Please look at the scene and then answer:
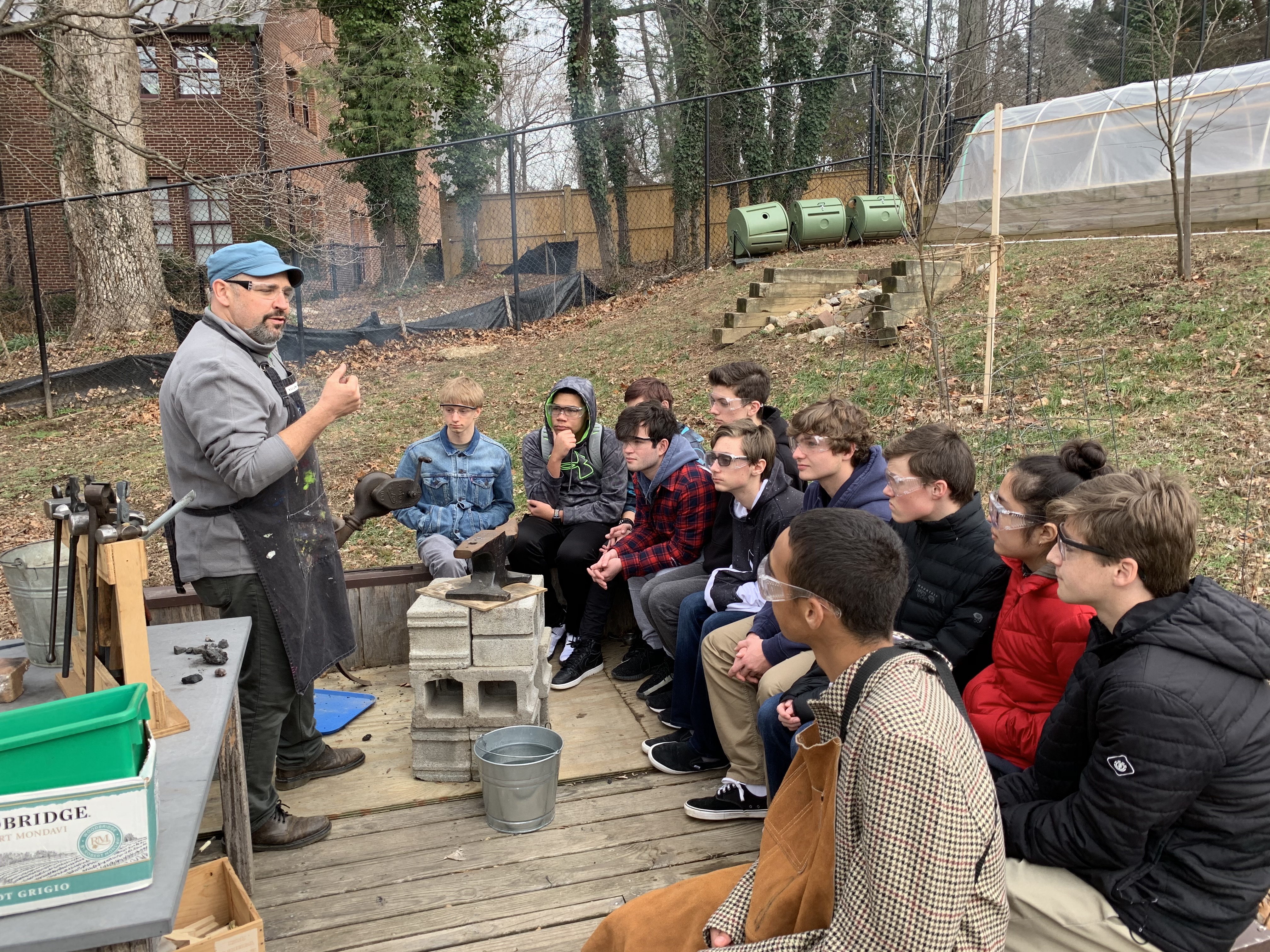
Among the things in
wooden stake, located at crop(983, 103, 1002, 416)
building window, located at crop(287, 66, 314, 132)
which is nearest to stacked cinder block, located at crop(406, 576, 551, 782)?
wooden stake, located at crop(983, 103, 1002, 416)

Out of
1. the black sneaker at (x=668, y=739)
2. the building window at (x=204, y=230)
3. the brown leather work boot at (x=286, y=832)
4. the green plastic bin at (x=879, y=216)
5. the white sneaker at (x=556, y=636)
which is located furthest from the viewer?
the building window at (x=204, y=230)

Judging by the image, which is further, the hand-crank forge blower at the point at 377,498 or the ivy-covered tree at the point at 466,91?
the ivy-covered tree at the point at 466,91

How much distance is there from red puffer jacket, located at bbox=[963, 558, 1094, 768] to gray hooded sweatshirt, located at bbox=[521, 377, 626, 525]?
245cm

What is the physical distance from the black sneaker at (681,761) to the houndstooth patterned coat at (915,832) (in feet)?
6.68

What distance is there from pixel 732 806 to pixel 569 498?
2.03 metres

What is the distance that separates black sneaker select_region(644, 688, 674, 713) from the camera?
4148 mm

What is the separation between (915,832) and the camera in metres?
1.51

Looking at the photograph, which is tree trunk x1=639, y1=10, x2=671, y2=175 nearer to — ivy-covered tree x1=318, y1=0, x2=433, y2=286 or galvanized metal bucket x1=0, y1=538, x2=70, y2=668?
ivy-covered tree x1=318, y1=0, x2=433, y2=286

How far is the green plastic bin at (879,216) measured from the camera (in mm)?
13750

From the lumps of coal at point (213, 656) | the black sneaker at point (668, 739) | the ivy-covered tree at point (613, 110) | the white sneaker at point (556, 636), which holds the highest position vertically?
the ivy-covered tree at point (613, 110)

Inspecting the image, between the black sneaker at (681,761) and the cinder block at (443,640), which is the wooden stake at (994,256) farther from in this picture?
the cinder block at (443,640)

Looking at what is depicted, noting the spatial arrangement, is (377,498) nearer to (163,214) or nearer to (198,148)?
(163,214)

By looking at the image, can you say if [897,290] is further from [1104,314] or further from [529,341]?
[529,341]

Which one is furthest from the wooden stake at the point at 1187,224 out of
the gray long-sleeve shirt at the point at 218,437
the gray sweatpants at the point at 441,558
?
the gray long-sleeve shirt at the point at 218,437
